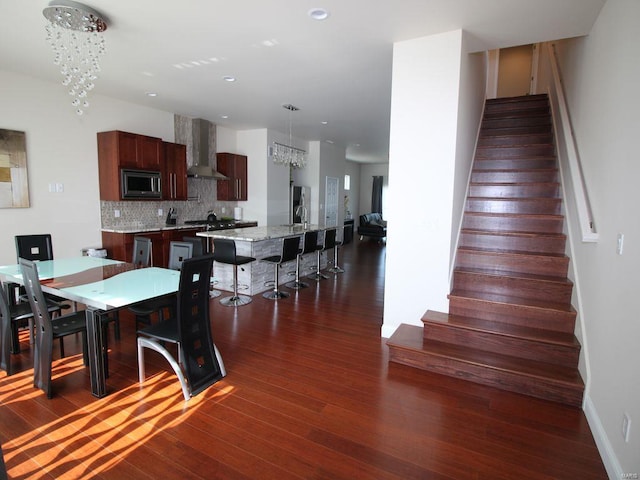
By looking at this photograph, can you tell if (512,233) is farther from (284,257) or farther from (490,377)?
(284,257)

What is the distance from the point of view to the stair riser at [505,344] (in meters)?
2.69

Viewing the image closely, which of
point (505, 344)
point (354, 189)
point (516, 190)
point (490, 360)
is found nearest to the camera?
point (490, 360)

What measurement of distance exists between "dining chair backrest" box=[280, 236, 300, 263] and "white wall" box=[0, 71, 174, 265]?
2992mm

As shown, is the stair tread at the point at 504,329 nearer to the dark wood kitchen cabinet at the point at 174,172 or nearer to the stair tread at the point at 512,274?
the stair tread at the point at 512,274

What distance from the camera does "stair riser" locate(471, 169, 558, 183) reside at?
4.11m

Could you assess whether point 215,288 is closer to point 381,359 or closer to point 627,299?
point 381,359

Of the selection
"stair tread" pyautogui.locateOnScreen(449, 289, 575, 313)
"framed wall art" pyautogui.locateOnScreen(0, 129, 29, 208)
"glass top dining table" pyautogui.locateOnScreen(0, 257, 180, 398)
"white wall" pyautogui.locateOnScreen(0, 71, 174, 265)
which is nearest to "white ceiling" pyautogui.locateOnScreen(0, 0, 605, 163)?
"white wall" pyautogui.locateOnScreen(0, 71, 174, 265)

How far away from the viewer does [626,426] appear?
1.74 m

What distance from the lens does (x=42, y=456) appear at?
1.92 m

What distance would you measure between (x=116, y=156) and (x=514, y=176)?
548 centimetres

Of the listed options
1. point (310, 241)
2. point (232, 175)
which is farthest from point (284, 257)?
point (232, 175)

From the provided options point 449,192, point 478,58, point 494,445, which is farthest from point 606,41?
point 494,445

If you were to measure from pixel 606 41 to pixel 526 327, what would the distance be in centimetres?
231

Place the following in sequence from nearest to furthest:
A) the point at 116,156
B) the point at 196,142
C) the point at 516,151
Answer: the point at 516,151
the point at 116,156
the point at 196,142
